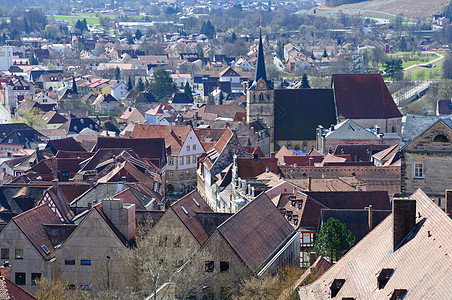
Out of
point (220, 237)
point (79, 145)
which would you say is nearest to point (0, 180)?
point (79, 145)

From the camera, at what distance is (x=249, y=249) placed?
44906 mm

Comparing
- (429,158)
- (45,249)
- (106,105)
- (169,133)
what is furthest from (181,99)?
(429,158)

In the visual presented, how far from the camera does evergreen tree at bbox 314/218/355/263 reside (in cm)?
5100

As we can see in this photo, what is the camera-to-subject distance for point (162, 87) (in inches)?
6939

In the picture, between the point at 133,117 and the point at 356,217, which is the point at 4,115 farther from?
the point at 356,217

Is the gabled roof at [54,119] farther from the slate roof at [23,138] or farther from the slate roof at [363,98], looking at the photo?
the slate roof at [363,98]

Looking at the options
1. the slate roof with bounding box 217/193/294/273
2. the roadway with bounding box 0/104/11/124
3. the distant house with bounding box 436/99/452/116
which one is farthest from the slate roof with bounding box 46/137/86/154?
the distant house with bounding box 436/99/452/116

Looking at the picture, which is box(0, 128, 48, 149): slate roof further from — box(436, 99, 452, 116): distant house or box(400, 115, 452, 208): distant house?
box(400, 115, 452, 208): distant house

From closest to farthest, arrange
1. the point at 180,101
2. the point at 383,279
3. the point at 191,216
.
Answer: the point at 383,279 → the point at 191,216 → the point at 180,101

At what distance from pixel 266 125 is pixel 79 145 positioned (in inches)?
865

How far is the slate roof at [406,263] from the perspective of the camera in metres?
28.2

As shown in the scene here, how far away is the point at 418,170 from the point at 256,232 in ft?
25.3

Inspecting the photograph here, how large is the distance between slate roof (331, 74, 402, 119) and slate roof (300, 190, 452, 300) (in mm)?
77944

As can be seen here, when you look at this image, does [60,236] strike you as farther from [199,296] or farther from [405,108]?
[405,108]
